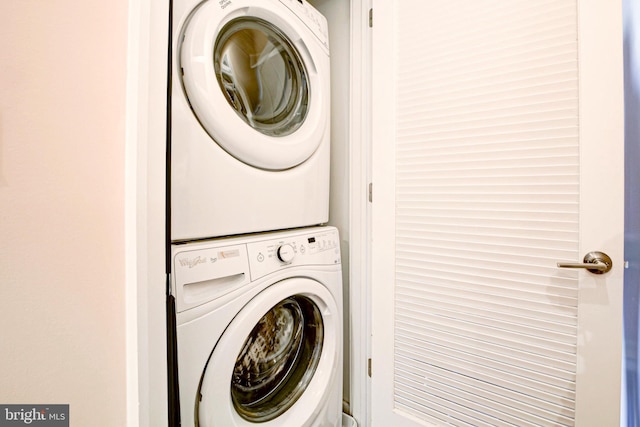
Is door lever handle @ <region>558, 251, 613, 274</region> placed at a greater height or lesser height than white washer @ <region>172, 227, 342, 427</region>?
greater

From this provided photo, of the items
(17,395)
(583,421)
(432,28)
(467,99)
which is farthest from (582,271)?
(17,395)

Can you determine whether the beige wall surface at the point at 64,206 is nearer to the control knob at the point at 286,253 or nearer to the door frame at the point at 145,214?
the door frame at the point at 145,214

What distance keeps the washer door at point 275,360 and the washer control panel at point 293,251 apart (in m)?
0.07

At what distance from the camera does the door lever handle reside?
0.68m

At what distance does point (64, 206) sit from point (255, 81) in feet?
2.25

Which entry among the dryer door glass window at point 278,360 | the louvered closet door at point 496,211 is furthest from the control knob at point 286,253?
the louvered closet door at point 496,211

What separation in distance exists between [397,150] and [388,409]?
39.3 inches

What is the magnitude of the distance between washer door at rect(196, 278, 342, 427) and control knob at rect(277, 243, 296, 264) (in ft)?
0.24

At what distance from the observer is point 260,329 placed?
899 millimetres

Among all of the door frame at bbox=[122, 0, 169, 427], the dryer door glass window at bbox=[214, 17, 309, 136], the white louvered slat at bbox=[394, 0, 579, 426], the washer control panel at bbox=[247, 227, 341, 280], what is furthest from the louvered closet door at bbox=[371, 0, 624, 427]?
the door frame at bbox=[122, 0, 169, 427]

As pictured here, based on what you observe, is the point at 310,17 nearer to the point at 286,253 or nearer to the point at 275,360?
the point at 286,253

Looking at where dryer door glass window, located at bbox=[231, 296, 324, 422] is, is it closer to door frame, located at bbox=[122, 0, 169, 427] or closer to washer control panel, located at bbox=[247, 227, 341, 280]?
washer control panel, located at bbox=[247, 227, 341, 280]

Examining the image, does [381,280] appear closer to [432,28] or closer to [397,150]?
[397,150]

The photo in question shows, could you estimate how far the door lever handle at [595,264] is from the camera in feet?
2.22
